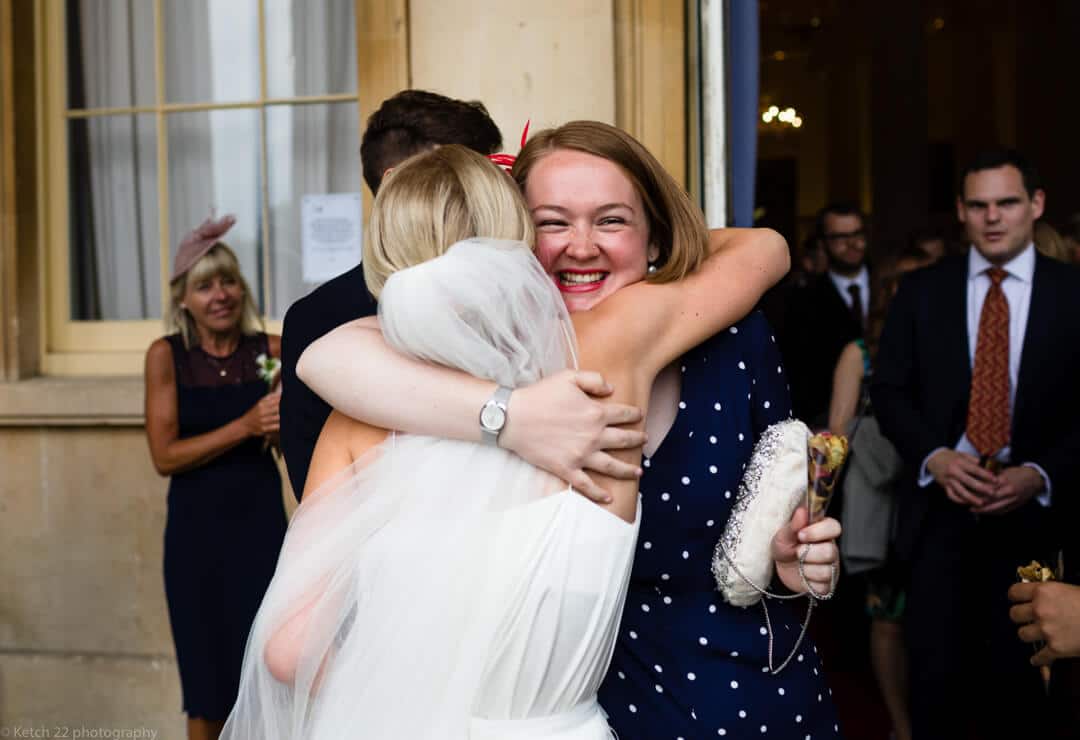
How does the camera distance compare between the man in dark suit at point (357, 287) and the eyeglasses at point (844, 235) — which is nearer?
the man in dark suit at point (357, 287)

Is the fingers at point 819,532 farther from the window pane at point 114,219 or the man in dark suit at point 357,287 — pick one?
the window pane at point 114,219

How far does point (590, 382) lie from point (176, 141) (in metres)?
3.85

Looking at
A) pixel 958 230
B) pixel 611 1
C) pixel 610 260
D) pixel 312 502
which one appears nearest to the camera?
pixel 312 502

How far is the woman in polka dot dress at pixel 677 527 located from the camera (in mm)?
1955

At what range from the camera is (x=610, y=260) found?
1.96 m

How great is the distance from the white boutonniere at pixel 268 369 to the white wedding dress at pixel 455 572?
2.48 metres

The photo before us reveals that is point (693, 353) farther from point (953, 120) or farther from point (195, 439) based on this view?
point (953, 120)

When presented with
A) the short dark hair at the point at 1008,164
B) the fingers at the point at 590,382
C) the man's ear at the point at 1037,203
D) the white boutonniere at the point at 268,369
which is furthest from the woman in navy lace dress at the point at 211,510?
the man's ear at the point at 1037,203

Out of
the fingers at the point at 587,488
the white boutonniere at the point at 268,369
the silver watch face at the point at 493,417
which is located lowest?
the white boutonniere at the point at 268,369

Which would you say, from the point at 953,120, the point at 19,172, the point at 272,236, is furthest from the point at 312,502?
the point at 953,120

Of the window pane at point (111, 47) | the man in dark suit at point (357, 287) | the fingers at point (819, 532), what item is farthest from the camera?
the window pane at point (111, 47)

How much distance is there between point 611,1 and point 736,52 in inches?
16.6

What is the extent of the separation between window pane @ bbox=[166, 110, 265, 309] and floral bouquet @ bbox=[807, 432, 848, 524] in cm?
344

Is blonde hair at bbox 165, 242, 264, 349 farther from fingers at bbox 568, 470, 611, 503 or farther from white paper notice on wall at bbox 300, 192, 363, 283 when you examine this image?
fingers at bbox 568, 470, 611, 503
